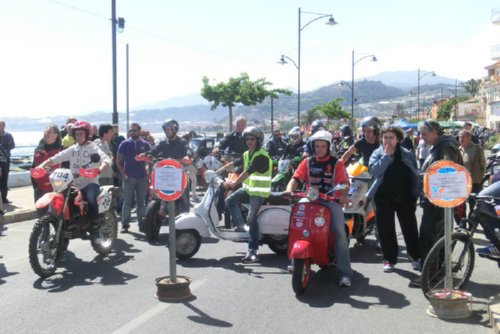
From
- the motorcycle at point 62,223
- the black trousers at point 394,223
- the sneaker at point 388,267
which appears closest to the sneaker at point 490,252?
the black trousers at point 394,223

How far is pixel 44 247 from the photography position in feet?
24.4

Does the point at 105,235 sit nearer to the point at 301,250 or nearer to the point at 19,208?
the point at 301,250

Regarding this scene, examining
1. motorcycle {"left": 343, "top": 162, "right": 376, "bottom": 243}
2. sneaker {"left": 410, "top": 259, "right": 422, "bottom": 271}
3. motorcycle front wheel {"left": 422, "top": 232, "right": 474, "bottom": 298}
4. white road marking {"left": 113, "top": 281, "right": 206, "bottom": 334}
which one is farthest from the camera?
motorcycle {"left": 343, "top": 162, "right": 376, "bottom": 243}

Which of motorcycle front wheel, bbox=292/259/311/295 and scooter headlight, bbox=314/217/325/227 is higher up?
scooter headlight, bbox=314/217/325/227

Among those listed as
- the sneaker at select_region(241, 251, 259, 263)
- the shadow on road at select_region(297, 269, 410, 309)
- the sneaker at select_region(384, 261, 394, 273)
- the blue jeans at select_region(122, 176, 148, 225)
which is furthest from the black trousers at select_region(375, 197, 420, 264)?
the blue jeans at select_region(122, 176, 148, 225)

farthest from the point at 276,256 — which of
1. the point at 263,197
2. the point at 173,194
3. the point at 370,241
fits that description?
the point at 173,194

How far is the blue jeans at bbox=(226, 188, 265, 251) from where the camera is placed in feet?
27.2

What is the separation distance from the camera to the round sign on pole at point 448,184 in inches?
227

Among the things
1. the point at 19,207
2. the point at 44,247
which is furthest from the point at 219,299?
the point at 19,207

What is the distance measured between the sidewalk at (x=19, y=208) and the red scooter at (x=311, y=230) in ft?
24.1

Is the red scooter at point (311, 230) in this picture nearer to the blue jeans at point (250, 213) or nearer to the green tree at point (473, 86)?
the blue jeans at point (250, 213)

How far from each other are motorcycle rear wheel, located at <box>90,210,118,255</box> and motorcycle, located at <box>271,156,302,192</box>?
3.78 m

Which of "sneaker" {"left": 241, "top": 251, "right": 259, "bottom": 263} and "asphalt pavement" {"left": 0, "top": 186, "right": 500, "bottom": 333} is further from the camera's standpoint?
"asphalt pavement" {"left": 0, "top": 186, "right": 500, "bottom": 333}

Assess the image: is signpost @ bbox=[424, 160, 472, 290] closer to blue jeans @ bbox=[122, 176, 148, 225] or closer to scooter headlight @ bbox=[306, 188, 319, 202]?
scooter headlight @ bbox=[306, 188, 319, 202]
